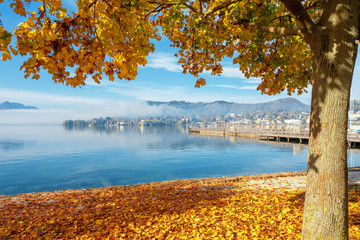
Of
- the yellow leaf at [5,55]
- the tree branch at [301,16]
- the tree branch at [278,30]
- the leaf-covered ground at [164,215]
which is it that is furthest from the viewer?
the leaf-covered ground at [164,215]

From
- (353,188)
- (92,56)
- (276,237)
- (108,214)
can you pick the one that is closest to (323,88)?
(276,237)

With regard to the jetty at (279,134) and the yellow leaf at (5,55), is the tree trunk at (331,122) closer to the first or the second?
the yellow leaf at (5,55)

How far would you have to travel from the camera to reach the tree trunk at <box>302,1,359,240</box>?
3.37 metres

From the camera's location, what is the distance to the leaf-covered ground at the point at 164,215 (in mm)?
4512

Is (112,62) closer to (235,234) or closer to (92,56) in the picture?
(92,56)

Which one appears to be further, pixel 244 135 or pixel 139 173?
pixel 244 135

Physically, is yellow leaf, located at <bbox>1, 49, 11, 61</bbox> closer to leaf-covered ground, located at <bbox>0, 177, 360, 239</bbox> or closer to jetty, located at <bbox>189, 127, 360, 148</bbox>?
Answer: leaf-covered ground, located at <bbox>0, 177, 360, 239</bbox>

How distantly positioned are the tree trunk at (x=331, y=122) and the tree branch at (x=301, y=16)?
0.18 metres

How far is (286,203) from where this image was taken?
19.7 ft

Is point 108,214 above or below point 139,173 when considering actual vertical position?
above

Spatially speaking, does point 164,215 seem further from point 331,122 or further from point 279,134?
point 279,134

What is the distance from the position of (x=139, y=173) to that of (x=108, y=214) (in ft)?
100

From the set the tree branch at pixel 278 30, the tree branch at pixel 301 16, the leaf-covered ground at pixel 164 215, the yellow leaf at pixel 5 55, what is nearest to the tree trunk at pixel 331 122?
the tree branch at pixel 301 16

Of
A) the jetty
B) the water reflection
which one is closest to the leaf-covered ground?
the jetty
